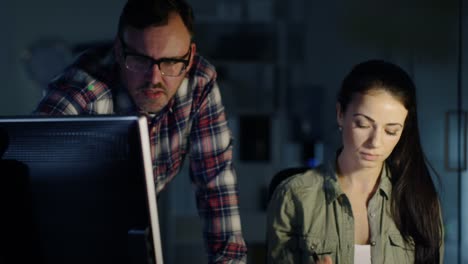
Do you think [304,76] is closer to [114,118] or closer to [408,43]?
[408,43]

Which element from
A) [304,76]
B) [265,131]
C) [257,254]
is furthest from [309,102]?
[257,254]

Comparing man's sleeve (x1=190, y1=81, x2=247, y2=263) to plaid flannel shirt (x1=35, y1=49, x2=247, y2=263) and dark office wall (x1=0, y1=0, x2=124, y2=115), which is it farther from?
dark office wall (x1=0, y1=0, x2=124, y2=115)

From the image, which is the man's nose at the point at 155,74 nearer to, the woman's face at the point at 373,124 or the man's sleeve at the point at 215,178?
the man's sleeve at the point at 215,178

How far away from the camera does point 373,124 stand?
1358 mm

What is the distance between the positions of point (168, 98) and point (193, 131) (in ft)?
0.86

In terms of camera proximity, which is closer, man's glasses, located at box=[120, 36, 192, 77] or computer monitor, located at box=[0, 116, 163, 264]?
computer monitor, located at box=[0, 116, 163, 264]

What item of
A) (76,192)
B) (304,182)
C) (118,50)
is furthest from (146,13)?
(76,192)

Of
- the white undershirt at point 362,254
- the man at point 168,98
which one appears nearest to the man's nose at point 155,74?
the man at point 168,98

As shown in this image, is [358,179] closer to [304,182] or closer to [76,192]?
[304,182]

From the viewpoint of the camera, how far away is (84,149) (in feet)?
2.69

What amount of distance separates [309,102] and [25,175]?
3.87m

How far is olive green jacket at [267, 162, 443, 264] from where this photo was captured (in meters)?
1.44

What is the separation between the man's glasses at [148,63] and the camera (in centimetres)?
140

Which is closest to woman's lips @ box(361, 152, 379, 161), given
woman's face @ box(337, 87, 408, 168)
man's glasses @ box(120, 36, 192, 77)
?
woman's face @ box(337, 87, 408, 168)
